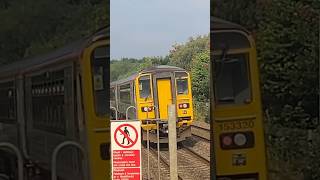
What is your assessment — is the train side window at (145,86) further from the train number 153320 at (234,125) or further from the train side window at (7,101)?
the train side window at (7,101)

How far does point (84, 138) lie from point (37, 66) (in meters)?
0.40

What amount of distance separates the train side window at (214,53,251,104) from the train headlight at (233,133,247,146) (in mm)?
160

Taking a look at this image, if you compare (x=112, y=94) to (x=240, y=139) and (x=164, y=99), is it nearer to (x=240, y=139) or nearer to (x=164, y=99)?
(x=164, y=99)

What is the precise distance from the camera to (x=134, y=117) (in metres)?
2.70

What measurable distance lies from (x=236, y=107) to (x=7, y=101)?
106 cm

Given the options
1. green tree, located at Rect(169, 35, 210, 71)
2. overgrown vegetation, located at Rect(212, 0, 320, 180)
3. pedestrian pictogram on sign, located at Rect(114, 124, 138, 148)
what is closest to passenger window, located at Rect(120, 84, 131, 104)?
pedestrian pictogram on sign, located at Rect(114, 124, 138, 148)

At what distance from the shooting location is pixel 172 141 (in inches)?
108

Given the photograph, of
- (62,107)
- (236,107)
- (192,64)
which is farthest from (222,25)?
(62,107)

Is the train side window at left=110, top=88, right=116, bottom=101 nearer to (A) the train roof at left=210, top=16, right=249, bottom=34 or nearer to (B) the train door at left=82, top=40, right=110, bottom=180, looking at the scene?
(B) the train door at left=82, top=40, right=110, bottom=180

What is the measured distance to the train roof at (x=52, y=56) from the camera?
2.75m

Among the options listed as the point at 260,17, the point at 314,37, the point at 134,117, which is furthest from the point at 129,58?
the point at 314,37

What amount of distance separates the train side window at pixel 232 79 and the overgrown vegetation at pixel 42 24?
2.00 feet

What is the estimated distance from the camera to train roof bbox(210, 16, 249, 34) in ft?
9.08

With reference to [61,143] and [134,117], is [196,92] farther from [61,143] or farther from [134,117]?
[61,143]
